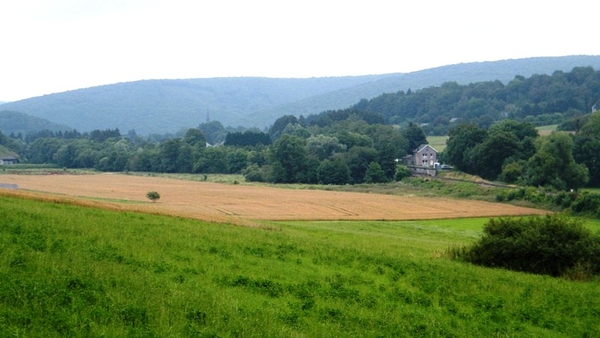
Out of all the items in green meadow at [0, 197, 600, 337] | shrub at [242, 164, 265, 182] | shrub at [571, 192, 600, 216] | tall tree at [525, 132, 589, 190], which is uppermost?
green meadow at [0, 197, 600, 337]

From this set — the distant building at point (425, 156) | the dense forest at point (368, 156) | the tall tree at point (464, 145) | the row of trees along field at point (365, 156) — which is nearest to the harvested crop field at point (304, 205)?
the dense forest at point (368, 156)

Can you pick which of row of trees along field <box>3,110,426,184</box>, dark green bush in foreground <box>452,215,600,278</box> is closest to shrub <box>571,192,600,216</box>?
dark green bush in foreground <box>452,215,600,278</box>

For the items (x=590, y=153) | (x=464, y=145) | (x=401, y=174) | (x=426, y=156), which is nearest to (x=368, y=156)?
(x=401, y=174)

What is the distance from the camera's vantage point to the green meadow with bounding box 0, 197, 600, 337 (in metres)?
14.0

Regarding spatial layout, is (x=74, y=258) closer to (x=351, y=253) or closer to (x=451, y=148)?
(x=351, y=253)

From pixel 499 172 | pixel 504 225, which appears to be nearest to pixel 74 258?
pixel 504 225

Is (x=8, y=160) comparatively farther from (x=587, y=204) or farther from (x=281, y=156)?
(x=587, y=204)

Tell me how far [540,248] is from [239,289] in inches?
665

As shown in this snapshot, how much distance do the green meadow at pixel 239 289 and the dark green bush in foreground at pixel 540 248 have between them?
283 cm

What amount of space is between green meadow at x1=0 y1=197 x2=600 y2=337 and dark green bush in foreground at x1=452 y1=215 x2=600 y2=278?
2.83 m

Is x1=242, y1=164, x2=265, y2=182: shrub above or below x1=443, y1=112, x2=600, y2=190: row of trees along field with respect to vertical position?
below

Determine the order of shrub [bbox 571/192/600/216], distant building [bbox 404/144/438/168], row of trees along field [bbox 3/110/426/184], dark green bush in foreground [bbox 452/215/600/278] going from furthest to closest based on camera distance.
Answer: distant building [bbox 404/144/438/168], row of trees along field [bbox 3/110/426/184], shrub [bbox 571/192/600/216], dark green bush in foreground [bbox 452/215/600/278]

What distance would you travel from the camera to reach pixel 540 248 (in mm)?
29203

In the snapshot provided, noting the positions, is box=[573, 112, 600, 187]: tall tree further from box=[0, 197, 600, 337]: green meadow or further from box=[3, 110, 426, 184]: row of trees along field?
box=[0, 197, 600, 337]: green meadow
